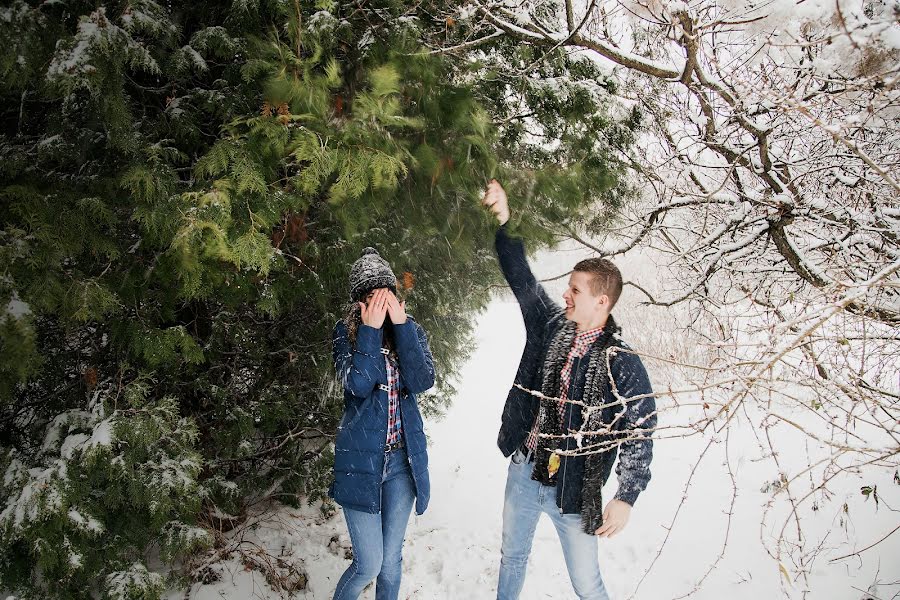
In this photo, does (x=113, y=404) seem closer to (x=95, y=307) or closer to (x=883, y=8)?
(x=95, y=307)

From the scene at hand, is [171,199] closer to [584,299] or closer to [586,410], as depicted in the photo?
[584,299]

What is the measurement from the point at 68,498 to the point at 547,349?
2467 millimetres

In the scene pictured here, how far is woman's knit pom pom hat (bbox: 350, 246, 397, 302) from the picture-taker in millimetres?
2609

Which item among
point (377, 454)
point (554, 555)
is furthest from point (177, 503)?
point (554, 555)

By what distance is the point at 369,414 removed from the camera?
8.55 ft

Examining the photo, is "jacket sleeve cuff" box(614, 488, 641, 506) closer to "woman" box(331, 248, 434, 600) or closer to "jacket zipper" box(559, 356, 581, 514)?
"jacket zipper" box(559, 356, 581, 514)

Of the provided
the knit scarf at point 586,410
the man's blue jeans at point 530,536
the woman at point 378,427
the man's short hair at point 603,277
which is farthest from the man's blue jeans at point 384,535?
the man's short hair at point 603,277

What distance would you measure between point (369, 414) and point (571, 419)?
3.34ft

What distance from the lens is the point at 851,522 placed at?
15.2 feet

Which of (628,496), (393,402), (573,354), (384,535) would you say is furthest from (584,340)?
(384,535)

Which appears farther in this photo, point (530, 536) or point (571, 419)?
point (530, 536)

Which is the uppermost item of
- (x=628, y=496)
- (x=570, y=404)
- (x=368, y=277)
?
(x=368, y=277)

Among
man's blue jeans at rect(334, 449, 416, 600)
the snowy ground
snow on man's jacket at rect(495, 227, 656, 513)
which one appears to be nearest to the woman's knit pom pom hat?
snow on man's jacket at rect(495, 227, 656, 513)

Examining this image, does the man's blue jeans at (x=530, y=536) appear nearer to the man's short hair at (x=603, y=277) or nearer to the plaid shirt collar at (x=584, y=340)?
the plaid shirt collar at (x=584, y=340)
